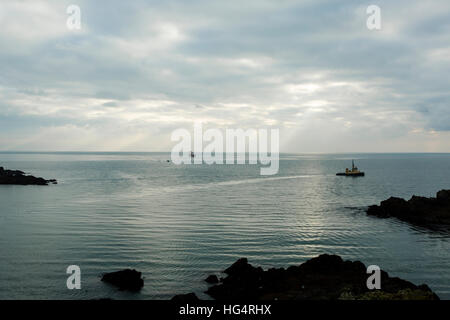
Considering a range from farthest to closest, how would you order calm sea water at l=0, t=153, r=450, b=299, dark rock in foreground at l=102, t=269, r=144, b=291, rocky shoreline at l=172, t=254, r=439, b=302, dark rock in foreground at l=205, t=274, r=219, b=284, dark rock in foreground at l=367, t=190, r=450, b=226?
dark rock in foreground at l=367, t=190, r=450, b=226
calm sea water at l=0, t=153, r=450, b=299
dark rock in foreground at l=205, t=274, r=219, b=284
dark rock in foreground at l=102, t=269, r=144, b=291
rocky shoreline at l=172, t=254, r=439, b=302

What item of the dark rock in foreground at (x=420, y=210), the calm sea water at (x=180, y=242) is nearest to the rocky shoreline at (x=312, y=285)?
the calm sea water at (x=180, y=242)

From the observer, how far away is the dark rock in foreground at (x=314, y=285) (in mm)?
18453

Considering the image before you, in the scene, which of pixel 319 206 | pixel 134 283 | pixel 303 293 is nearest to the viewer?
pixel 303 293

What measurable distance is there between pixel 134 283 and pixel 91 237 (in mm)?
15623

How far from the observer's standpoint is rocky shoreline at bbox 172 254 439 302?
1841 cm

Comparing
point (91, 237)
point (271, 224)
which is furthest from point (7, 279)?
point (271, 224)

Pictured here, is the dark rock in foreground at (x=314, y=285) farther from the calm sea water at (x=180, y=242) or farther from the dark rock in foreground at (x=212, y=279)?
the calm sea water at (x=180, y=242)

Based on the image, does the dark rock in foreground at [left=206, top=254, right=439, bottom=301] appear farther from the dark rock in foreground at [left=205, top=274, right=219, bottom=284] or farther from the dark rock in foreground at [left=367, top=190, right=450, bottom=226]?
the dark rock in foreground at [left=367, top=190, right=450, bottom=226]

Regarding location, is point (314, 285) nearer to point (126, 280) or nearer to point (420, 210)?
point (126, 280)

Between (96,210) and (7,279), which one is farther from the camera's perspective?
(96,210)

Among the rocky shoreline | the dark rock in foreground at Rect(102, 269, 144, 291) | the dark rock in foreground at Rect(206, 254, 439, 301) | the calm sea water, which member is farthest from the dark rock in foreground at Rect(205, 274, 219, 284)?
the dark rock in foreground at Rect(102, 269, 144, 291)

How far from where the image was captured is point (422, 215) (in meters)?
48.0

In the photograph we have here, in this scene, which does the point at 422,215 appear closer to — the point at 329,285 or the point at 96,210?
the point at 329,285

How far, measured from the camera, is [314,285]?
21297mm
